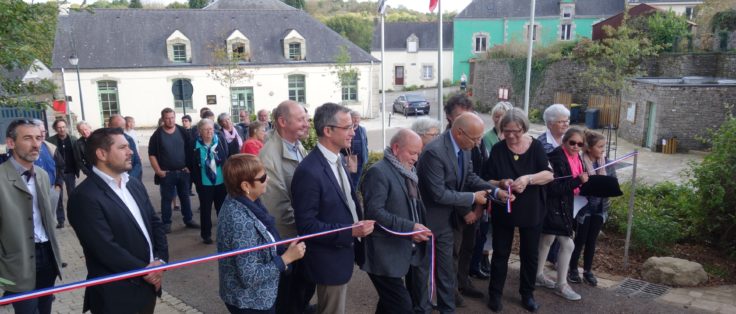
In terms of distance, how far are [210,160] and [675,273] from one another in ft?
20.2

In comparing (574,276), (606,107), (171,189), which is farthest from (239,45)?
(574,276)

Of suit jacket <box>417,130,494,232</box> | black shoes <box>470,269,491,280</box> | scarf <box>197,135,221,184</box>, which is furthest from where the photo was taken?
scarf <box>197,135,221,184</box>

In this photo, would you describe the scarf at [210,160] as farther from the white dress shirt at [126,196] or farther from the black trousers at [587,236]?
the black trousers at [587,236]

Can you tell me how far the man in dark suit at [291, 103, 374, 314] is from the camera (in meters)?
3.64

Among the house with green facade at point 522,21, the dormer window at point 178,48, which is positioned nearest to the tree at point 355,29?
the house with green facade at point 522,21

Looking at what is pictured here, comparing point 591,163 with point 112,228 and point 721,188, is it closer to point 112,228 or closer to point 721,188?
point 721,188

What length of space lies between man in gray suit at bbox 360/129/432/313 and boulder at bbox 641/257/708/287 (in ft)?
11.0

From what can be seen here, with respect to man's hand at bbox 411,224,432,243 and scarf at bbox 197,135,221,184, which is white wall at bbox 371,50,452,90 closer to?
scarf at bbox 197,135,221,184

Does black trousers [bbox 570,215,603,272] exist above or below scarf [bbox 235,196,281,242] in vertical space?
below

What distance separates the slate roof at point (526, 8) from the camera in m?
44.6

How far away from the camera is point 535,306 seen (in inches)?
195

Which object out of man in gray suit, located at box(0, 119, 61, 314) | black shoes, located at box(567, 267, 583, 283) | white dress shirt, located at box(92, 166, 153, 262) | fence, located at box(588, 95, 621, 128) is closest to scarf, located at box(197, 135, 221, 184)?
man in gray suit, located at box(0, 119, 61, 314)

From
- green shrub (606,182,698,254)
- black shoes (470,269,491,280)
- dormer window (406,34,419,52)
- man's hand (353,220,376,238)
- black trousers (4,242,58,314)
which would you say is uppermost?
dormer window (406,34,419,52)

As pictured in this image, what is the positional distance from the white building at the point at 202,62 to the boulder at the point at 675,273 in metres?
26.2
